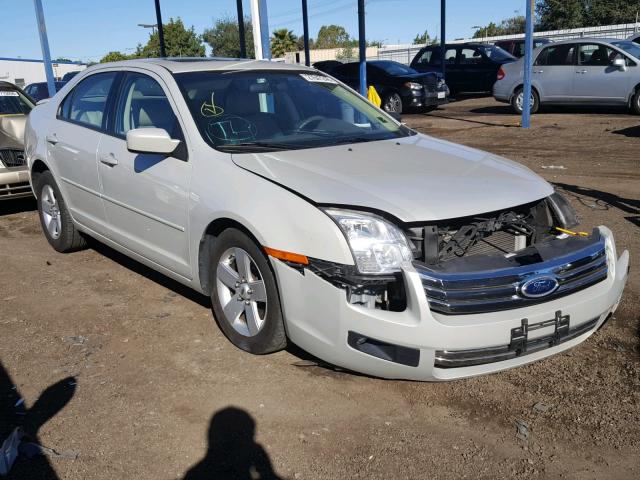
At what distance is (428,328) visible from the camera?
9.59ft

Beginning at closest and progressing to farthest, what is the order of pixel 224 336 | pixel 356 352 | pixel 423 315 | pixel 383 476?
pixel 383 476, pixel 423 315, pixel 356 352, pixel 224 336

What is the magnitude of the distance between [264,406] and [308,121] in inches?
81.3

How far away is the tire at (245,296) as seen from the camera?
3451mm

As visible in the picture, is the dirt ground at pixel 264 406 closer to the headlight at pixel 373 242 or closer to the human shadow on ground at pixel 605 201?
the headlight at pixel 373 242

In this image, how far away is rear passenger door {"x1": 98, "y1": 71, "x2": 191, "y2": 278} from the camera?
159 inches

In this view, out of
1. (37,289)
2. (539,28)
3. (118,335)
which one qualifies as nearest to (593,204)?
(118,335)

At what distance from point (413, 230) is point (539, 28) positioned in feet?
219

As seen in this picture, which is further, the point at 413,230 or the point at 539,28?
the point at 539,28

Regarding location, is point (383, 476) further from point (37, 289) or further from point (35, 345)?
point (37, 289)

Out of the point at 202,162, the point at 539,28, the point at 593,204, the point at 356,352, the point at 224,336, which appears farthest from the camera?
the point at 539,28

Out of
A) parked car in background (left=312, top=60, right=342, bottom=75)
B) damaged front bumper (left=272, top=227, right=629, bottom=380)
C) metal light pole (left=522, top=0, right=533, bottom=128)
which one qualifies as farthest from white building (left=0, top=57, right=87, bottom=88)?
damaged front bumper (left=272, top=227, right=629, bottom=380)

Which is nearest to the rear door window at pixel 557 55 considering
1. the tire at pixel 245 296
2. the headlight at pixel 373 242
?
the tire at pixel 245 296

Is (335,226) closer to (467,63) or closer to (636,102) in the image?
(636,102)

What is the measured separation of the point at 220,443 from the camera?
299cm
